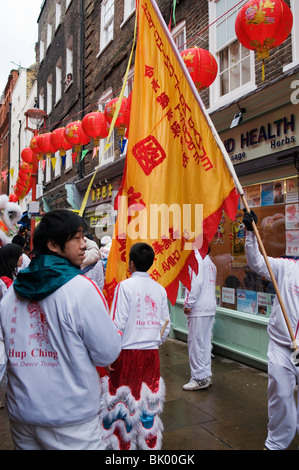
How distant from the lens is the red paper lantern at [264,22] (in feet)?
15.0

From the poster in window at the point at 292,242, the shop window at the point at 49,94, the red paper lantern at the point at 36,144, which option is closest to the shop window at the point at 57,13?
the shop window at the point at 49,94

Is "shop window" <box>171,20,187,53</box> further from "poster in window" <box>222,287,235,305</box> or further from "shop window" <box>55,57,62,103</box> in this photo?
"shop window" <box>55,57,62,103</box>

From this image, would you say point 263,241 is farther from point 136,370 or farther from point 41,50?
point 41,50

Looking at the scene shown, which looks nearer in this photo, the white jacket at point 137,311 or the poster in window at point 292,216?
the white jacket at point 137,311

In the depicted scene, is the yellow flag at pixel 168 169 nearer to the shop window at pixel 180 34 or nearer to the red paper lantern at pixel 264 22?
the red paper lantern at pixel 264 22

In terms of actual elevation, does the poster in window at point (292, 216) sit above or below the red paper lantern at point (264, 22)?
below

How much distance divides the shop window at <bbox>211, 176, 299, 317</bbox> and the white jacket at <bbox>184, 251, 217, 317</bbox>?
41.3 inches

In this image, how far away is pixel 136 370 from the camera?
10.4 ft

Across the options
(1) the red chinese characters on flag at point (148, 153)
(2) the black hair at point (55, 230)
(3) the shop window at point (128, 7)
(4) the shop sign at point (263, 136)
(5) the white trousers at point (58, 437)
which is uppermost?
(3) the shop window at point (128, 7)

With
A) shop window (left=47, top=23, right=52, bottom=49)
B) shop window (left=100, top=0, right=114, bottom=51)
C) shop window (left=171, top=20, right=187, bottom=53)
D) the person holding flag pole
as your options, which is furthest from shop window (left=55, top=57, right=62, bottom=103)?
the person holding flag pole

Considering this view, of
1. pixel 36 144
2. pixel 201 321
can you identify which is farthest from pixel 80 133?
pixel 201 321

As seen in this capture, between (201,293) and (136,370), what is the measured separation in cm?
260

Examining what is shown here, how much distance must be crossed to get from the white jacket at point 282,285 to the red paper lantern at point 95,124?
19.0 feet

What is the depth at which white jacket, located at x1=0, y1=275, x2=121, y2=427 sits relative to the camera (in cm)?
180
